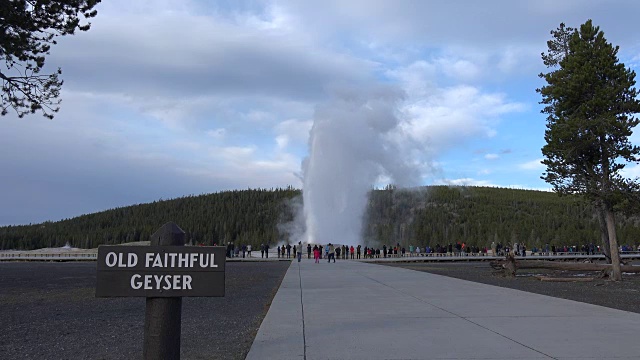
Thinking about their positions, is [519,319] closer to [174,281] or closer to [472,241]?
[174,281]

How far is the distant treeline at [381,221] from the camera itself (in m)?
117

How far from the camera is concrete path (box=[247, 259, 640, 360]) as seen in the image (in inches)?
240

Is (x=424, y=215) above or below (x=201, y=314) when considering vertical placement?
above

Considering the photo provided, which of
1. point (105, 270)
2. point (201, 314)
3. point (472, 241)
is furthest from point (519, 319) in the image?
point (472, 241)

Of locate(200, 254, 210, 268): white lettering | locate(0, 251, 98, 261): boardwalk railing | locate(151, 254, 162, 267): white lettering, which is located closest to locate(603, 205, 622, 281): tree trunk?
locate(200, 254, 210, 268): white lettering

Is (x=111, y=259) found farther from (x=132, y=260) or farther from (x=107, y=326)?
(x=107, y=326)

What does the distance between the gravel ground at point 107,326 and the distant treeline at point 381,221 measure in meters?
92.5

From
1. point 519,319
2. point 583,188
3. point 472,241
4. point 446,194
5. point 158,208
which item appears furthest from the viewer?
point 446,194

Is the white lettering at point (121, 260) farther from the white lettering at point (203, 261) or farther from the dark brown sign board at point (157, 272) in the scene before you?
the white lettering at point (203, 261)

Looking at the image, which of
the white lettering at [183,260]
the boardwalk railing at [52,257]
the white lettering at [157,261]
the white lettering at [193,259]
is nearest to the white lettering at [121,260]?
the white lettering at [157,261]

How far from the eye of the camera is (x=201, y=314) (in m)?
10.2

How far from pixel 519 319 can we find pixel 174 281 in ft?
20.6

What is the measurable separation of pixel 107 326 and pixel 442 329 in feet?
18.7

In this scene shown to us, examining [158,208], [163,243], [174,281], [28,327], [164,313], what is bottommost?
[28,327]
